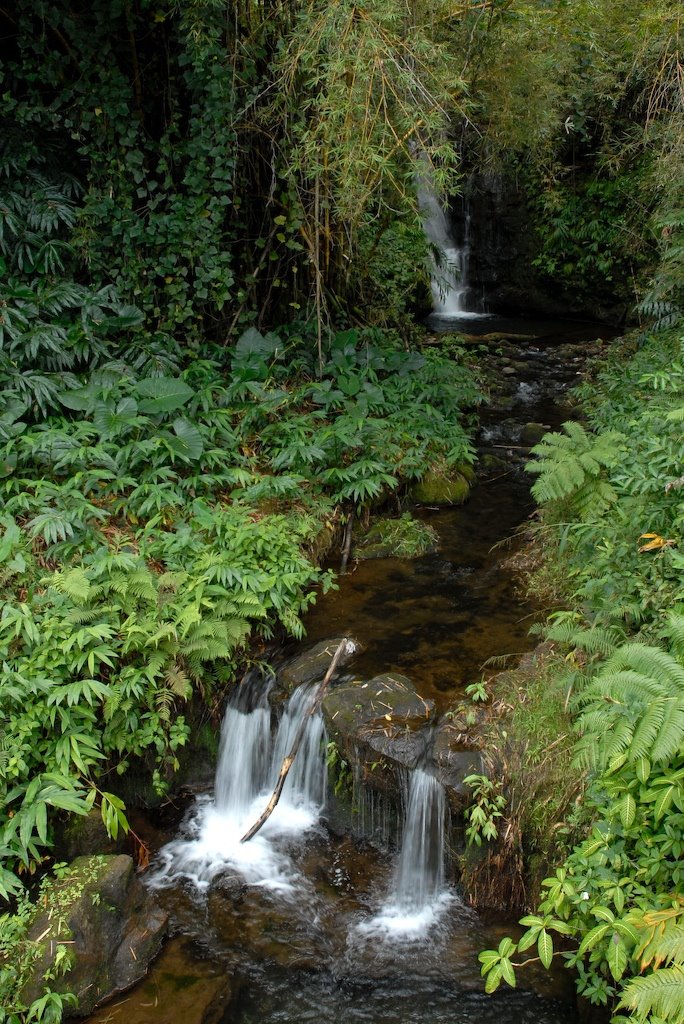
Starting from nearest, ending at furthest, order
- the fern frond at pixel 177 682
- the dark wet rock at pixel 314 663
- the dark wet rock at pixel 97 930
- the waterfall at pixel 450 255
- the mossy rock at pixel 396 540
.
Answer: the dark wet rock at pixel 97 930, the fern frond at pixel 177 682, the dark wet rock at pixel 314 663, the mossy rock at pixel 396 540, the waterfall at pixel 450 255

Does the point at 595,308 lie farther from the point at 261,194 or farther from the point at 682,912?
the point at 682,912

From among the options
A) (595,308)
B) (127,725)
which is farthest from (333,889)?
(595,308)

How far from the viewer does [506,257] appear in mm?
15688

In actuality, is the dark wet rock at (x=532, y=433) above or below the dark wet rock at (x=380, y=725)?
above

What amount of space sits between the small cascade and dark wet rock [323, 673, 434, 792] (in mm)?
167

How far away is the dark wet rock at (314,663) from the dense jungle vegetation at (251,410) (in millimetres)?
273

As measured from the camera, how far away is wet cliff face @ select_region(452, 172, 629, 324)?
596 inches

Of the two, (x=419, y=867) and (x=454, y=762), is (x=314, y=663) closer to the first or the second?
(x=454, y=762)

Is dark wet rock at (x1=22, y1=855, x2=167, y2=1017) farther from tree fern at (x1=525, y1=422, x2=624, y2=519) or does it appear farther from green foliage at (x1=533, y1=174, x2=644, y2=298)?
green foliage at (x1=533, y1=174, x2=644, y2=298)

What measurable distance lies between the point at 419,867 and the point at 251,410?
14.6 feet

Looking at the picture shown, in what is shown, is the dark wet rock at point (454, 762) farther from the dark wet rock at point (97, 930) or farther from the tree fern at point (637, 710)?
the dark wet rock at point (97, 930)

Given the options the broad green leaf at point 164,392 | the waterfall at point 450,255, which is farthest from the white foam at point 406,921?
the waterfall at point 450,255

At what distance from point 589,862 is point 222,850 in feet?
8.05

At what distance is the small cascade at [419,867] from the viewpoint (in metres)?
4.51
